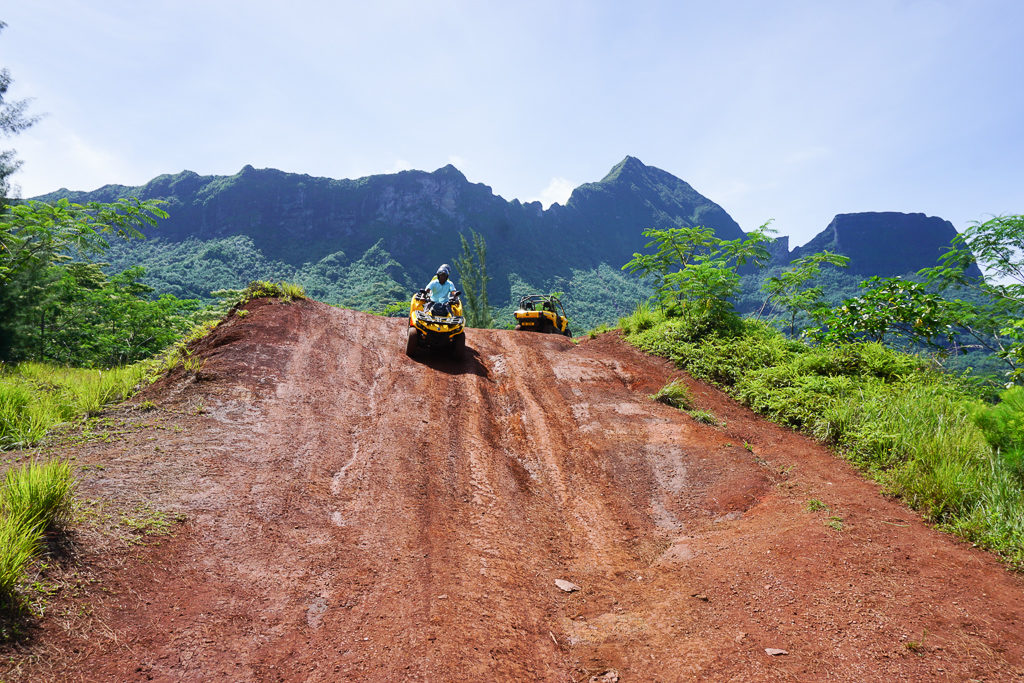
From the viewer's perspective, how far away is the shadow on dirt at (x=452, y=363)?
9.12 m

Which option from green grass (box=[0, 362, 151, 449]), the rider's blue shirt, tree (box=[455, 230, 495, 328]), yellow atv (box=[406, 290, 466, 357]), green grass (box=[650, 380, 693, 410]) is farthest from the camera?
tree (box=[455, 230, 495, 328])

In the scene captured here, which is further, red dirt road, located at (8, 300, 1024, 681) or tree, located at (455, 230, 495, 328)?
tree, located at (455, 230, 495, 328)

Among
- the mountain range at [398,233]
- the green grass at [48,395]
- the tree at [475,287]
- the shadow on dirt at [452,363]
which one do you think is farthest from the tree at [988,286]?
the mountain range at [398,233]

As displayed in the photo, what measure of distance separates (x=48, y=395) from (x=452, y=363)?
624 centimetres

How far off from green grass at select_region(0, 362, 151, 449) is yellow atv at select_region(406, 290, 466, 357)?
4.64 metres

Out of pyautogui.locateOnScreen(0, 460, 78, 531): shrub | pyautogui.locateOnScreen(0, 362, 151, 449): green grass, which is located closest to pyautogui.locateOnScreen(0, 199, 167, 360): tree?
pyautogui.locateOnScreen(0, 362, 151, 449): green grass

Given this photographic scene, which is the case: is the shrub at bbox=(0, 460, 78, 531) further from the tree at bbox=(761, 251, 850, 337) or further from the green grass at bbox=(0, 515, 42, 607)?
the tree at bbox=(761, 251, 850, 337)

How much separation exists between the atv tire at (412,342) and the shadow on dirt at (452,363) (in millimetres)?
155

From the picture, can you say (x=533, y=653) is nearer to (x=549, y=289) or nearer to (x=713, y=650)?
(x=713, y=650)

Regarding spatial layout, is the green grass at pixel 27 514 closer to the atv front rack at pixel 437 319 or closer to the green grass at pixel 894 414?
the atv front rack at pixel 437 319

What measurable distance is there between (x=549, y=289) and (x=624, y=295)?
14.3 meters

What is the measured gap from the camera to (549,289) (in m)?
78.8

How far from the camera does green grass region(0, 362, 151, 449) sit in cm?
439

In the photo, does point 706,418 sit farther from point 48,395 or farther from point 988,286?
point 48,395
